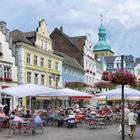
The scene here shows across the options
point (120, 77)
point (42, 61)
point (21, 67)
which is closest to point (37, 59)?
point (42, 61)

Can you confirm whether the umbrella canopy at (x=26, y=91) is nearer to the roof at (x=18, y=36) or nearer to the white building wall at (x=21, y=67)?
the white building wall at (x=21, y=67)

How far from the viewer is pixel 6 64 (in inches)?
1582

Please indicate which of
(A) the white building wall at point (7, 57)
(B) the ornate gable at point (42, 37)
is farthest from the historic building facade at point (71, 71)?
(A) the white building wall at point (7, 57)

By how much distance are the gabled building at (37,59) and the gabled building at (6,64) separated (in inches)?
48.9

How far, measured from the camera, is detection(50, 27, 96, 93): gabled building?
219 feet

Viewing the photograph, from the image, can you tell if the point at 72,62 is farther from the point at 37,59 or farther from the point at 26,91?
the point at 26,91

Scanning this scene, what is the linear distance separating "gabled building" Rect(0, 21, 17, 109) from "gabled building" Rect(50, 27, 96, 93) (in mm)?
25674

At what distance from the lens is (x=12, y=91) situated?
2467 centimetres

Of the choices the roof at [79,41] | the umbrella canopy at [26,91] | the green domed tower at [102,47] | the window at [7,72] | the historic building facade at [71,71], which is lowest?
the umbrella canopy at [26,91]

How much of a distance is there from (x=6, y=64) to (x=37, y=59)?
7.63m

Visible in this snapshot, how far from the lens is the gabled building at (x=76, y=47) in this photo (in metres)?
66.8

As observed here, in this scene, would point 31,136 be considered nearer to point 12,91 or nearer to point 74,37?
point 12,91

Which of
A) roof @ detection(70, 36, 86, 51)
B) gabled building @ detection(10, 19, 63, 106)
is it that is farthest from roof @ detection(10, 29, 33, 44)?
roof @ detection(70, 36, 86, 51)

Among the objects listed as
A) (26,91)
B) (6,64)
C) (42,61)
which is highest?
Answer: (42,61)
